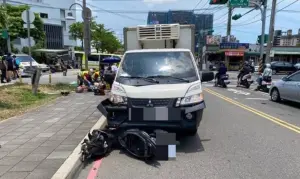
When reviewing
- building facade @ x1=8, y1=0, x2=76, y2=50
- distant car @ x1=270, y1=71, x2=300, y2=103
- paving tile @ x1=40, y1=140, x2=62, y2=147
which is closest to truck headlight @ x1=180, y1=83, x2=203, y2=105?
paving tile @ x1=40, y1=140, x2=62, y2=147

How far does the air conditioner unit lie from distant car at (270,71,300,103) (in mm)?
5520

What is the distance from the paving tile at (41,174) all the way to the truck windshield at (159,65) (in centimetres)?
275

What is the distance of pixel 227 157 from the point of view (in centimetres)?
569

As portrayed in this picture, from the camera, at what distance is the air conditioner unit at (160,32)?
969cm

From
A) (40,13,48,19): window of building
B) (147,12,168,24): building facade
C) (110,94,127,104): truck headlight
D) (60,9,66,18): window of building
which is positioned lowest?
(110,94,127,104): truck headlight

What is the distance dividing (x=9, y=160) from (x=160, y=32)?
237 inches

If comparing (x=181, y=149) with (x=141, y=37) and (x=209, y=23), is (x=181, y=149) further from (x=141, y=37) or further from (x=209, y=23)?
(x=209, y=23)

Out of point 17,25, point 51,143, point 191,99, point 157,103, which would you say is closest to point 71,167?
point 51,143

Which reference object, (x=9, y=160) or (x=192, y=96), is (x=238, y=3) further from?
(x=9, y=160)

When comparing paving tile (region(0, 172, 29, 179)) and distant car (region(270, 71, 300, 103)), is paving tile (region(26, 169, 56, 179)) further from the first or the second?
distant car (region(270, 71, 300, 103))

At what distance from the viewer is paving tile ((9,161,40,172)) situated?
4.68 m

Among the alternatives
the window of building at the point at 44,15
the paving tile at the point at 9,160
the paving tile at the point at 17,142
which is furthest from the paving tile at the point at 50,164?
the window of building at the point at 44,15

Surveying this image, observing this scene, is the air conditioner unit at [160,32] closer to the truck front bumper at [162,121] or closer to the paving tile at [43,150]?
the truck front bumper at [162,121]

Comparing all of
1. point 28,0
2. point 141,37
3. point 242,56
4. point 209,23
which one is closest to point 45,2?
point 28,0
